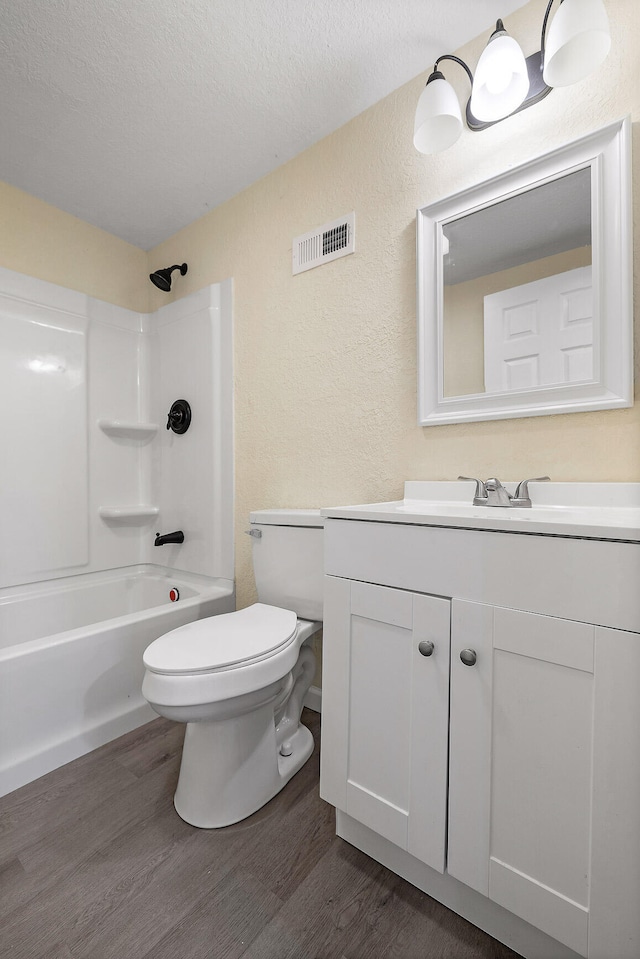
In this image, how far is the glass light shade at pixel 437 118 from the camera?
3.94ft

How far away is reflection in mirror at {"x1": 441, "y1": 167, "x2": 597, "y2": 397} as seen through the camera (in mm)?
1142

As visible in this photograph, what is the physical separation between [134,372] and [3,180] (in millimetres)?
953

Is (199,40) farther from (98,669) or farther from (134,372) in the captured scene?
(98,669)

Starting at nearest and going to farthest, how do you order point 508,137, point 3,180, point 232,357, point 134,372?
point 508,137
point 3,180
point 232,357
point 134,372

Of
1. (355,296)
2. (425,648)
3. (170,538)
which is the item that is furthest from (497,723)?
(170,538)

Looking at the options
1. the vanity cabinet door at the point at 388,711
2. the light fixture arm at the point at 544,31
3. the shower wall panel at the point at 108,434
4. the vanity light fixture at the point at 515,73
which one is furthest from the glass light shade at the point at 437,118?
the vanity cabinet door at the point at 388,711

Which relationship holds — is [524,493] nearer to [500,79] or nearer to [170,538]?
[500,79]

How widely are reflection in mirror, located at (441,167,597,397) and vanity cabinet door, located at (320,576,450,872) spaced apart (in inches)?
28.8

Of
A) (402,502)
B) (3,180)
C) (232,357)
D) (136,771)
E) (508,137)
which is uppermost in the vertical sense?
(3,180)

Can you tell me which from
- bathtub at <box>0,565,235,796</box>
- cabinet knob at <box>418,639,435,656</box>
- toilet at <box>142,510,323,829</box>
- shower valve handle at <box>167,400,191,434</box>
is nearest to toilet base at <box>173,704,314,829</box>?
toilet at <box>142,510,323,829</box>

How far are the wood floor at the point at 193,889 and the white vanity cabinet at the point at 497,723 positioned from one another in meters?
0.09

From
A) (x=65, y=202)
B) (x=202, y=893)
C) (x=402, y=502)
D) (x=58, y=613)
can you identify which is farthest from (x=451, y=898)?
(x=65, y=202)

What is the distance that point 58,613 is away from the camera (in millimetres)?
2012

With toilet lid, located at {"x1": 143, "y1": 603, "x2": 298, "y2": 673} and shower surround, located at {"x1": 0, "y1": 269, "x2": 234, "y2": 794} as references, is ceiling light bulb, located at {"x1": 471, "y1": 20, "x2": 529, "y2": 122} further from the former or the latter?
toilet lid, located at {"x1": 143, "y1": 603, "x2": 298, "y2": 673}
